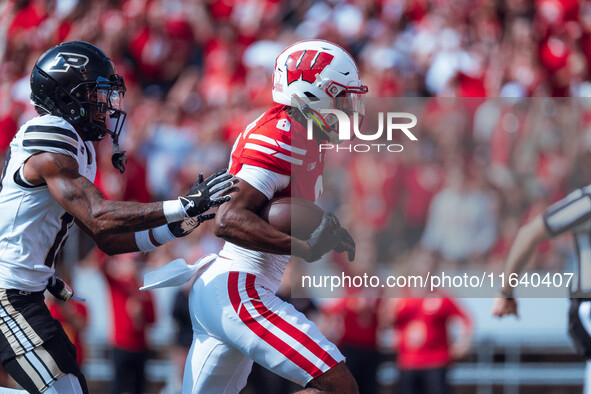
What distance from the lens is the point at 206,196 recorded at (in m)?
3.73

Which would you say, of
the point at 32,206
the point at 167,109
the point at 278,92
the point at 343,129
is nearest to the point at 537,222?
the point at 343,129

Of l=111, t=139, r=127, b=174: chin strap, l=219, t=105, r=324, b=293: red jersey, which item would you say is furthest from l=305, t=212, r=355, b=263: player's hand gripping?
l=111, t=139, r=127, b=174: chin strap

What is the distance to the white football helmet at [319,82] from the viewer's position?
4.23 metres

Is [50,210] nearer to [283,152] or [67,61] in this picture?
[67,61]

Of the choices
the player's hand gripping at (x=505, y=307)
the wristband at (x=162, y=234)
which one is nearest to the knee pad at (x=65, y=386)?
the wristband at (x=162, y=234)

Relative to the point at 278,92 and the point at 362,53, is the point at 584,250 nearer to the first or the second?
the point at 278,92

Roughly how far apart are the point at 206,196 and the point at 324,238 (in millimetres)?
619

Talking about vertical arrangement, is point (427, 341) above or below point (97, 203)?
below

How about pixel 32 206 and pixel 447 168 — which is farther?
pixel 447 168

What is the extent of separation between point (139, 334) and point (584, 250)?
461cm

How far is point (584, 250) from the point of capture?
4.68 metres

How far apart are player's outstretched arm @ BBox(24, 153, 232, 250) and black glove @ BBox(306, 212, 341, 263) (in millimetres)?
495

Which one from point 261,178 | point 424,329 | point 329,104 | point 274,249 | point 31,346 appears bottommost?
point 424,329

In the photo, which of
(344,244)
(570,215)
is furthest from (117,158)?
(570,215)
